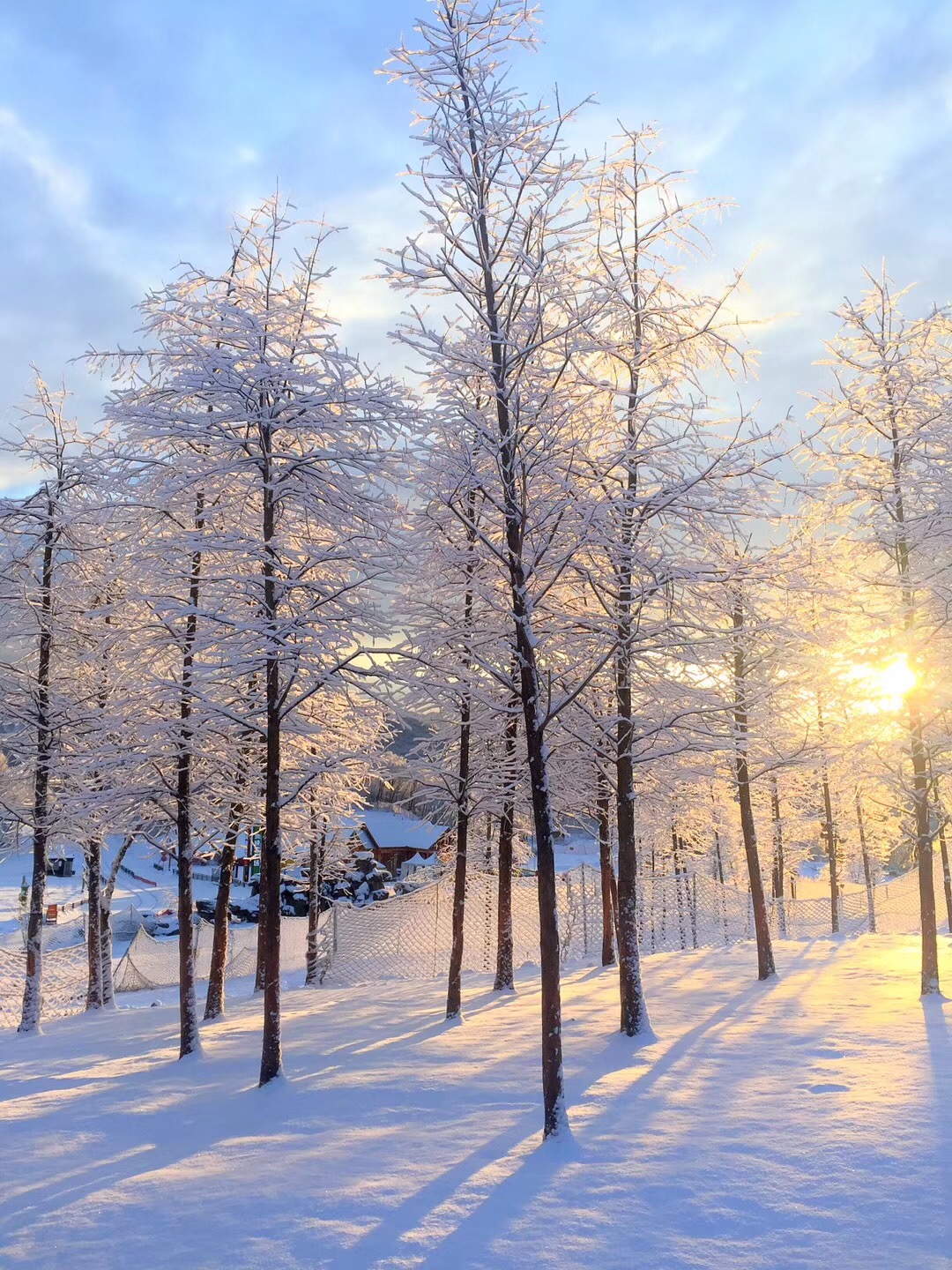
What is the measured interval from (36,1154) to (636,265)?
11750mm

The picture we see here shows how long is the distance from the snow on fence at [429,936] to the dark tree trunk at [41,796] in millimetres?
2572

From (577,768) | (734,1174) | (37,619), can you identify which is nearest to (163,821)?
(37,619)

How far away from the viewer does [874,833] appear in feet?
109

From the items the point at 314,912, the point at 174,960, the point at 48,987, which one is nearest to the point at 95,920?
the point at 48,987

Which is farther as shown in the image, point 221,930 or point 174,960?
point 174,960

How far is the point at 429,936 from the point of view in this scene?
21.5 metres

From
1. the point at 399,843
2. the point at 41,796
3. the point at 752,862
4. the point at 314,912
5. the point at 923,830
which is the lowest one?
the point at 314,912

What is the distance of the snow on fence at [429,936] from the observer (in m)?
20.7

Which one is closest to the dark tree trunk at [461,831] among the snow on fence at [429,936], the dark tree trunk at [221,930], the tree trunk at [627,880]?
the tree trunk at [627,880]

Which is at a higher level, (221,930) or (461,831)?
(461,831)

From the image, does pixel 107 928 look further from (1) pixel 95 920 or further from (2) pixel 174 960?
(2) pixel 174 960

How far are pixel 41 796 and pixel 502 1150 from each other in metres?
13.0

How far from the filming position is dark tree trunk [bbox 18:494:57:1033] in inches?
616

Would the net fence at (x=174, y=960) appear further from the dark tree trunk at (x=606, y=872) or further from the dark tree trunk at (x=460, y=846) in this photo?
the dark tree trunk at (x=460, y=846)
